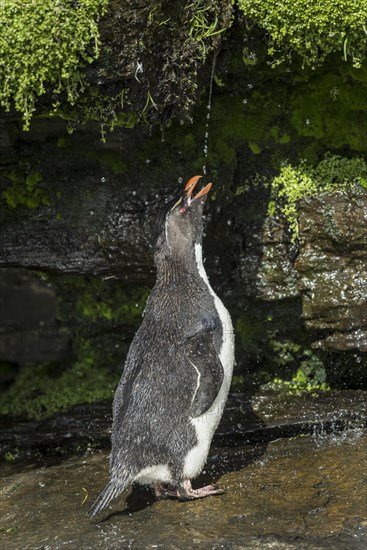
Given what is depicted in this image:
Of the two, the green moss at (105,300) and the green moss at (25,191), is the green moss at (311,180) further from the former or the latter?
the green moss at (25,191)

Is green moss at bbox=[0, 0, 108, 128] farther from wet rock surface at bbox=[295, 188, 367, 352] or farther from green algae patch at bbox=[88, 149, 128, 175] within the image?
wet rock surface at bbox=[295, 188, 367, 352]

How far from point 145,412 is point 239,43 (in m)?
2.52

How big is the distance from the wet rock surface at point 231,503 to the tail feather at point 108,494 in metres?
0.12

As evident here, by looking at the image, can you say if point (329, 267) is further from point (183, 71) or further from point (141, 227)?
point (183, 71)

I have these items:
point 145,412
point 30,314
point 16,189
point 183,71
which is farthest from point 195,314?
point 30,314

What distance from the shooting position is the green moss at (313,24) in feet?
19.2

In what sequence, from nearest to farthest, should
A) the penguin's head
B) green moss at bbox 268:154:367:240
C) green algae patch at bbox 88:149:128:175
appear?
the penguin's head, green moss at bbox 268:154:367:240, green algae patch at bbox 88:149:128:175

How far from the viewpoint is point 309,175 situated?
7121 mm

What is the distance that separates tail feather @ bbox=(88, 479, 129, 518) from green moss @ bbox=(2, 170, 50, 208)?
268 centimetres

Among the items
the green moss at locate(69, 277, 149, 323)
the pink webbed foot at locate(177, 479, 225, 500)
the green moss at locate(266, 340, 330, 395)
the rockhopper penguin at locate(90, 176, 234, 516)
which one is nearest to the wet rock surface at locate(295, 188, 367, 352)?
the green moss at locate(266, 340, 330, 395)

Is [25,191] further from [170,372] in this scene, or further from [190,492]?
[190,492]

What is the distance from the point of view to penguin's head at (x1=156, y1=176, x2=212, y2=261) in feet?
20.1

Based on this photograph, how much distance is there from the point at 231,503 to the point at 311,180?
265 cm

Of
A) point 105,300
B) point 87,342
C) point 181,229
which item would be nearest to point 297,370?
point 105,300
